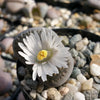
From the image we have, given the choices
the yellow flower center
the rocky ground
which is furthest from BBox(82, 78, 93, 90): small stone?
the yellow flower center

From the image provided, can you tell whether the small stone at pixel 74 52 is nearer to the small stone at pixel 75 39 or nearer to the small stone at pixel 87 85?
the small stone at pixel 75 39

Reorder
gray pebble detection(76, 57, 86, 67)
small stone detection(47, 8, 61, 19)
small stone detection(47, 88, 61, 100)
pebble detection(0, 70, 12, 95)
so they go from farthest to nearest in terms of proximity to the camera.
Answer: small stone detection(47, 8, 61, 19), pebble detection(0, 70, 12, 95), gray pebble detection(76, 57, 86, 67), small stone detection(47, 88, 61, 100)

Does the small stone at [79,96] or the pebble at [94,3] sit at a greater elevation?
the small stone at [79,96]

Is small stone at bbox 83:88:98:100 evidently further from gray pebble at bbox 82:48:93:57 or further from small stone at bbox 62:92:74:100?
gray pebble at bbox 82:48:93:57

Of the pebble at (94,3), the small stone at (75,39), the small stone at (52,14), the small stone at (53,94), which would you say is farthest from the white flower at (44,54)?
the pebble at (94,3)

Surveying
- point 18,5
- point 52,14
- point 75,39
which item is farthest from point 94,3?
point 75,39

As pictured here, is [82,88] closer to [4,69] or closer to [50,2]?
[4,69]

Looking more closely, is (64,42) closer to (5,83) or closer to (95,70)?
(95,70)
